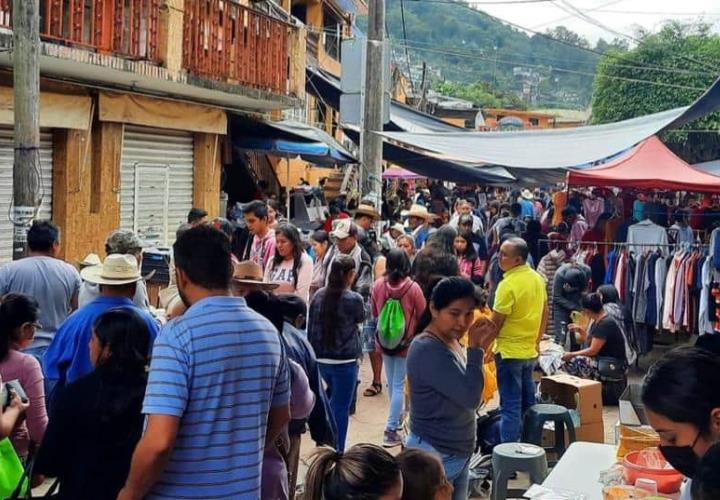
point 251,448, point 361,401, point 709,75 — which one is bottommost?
point 361,401

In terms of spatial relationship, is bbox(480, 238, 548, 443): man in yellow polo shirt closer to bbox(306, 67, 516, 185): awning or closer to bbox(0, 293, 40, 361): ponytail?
bbox(0, 293, 40, 361): ponytail

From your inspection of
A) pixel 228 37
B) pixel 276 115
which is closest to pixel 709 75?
pixel 276 115

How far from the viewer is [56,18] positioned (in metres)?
8.44

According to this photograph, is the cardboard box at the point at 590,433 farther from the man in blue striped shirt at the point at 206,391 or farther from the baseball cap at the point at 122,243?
the man in blue striped shirt at the point at 206,391

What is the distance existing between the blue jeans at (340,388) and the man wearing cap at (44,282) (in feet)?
6.12

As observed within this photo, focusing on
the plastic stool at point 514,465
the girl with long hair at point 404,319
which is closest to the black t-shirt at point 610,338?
the girl with long hair at point 404,319

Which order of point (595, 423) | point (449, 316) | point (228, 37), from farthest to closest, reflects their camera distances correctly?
point (228, 37) < point (595, 423) < point (449, 316)

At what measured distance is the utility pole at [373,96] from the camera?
38.2 ft

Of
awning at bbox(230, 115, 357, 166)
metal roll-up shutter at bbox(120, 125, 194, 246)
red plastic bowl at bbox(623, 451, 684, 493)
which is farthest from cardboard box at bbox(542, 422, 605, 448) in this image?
awning at bbox(230, 115, 357, 166)

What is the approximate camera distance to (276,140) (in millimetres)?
14164

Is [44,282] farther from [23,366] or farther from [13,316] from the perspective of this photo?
[23,366]

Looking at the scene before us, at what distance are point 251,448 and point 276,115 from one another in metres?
14.3

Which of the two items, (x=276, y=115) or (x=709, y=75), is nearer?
(x=276, y=115)

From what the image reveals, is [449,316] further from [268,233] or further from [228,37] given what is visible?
[228,37]
